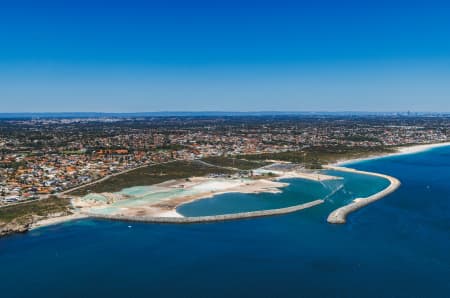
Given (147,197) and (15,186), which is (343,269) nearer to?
(147,197)

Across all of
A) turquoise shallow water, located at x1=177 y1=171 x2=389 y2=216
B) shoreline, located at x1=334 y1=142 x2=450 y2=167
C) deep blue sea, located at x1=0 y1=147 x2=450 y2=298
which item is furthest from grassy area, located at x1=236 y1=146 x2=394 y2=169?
deep blue sea, located at x1=0 y1=147 x2=450 y2=298

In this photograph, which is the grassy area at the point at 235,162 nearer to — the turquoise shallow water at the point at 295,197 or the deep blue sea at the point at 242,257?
the turquoise shallow water at the point at 295,197

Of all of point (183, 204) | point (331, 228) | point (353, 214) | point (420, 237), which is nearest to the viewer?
point (420, 237)

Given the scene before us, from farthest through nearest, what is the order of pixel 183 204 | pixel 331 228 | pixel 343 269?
1. pixel 183 204
2. pixel 331 228
3. pixel 343 269

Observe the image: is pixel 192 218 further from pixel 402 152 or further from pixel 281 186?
pixel 402 152

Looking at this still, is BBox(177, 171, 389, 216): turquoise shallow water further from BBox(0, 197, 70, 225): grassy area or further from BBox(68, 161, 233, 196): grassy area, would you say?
BBox(68, 161, 233, 196): grassy area

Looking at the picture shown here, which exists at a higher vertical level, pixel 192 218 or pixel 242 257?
pixel 192 218

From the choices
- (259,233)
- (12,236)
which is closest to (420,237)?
(259,233)

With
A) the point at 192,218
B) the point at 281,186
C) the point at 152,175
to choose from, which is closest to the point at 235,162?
the point at 152,175
